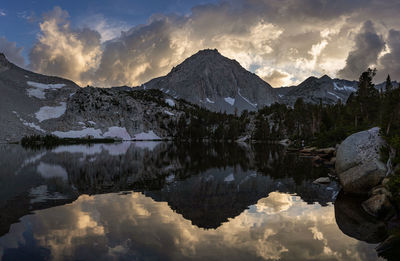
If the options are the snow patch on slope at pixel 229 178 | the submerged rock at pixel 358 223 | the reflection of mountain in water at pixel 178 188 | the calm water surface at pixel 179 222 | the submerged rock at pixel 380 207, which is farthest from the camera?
the snow patch on slope at pixel 229 178

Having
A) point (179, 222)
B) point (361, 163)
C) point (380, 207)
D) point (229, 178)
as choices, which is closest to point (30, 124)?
point (229, 178)

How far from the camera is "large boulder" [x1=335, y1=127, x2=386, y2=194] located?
20.8 m

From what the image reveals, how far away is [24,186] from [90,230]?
15398mm

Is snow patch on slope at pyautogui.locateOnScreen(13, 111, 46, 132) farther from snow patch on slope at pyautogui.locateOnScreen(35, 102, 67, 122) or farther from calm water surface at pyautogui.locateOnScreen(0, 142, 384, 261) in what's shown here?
calm water surface at pyautogui.locateOnScreen(0, 142, 384, 261)

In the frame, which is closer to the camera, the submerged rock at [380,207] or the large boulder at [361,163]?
the submerged rock at [380,207]

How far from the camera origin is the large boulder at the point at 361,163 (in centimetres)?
2077

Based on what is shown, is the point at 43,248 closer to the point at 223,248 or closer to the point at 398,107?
the point at 223,248

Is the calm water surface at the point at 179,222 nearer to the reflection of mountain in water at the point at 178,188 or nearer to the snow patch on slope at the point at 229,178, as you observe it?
the reflection of mountain in water at the point at 178,188

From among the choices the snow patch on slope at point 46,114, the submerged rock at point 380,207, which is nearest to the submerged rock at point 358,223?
the submerged rock at point 380,207

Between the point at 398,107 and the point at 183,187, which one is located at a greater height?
the point at 398,107

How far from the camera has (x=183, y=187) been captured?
25.0 meters

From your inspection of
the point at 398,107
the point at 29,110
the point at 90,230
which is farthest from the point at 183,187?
the point at 29,110

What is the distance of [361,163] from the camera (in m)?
21.7

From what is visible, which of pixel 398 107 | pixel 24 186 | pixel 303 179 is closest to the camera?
pixel 24 186
